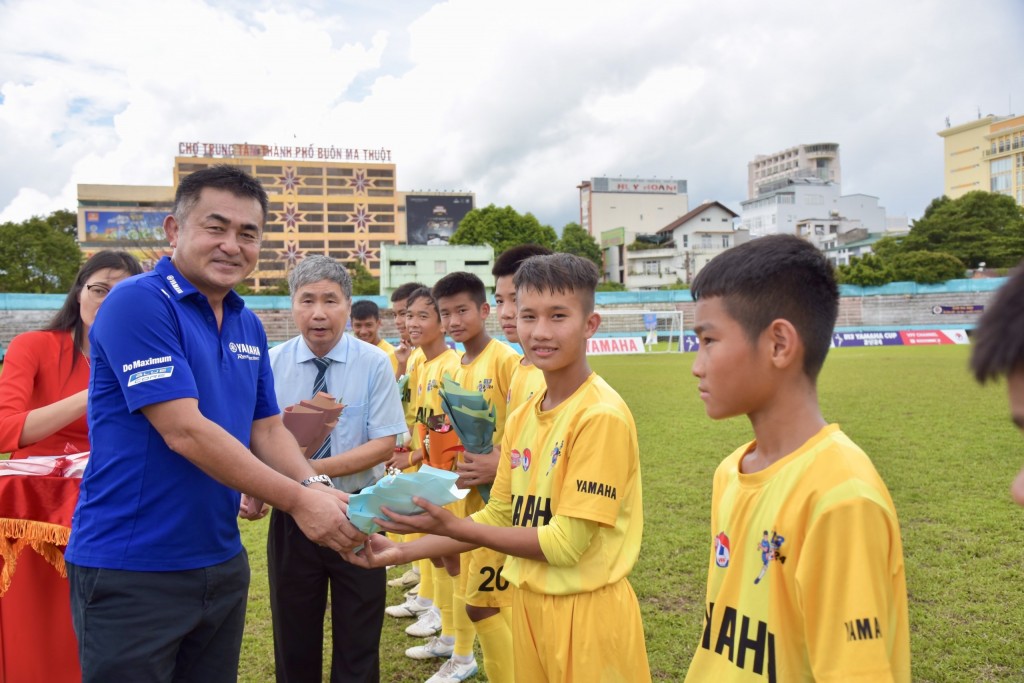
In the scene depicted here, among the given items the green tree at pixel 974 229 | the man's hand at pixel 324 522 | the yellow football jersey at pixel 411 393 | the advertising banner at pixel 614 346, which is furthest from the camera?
the green tree at pixel 974 229

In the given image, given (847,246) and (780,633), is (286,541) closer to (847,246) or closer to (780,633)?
(780,633)

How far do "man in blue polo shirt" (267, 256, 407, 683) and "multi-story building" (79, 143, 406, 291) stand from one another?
7809cm

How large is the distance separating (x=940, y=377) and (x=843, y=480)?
19173 mm

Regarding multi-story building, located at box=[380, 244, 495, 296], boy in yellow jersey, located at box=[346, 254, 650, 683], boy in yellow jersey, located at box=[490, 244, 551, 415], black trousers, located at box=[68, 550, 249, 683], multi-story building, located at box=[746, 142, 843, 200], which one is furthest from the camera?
multi-story building, located at box=[746, 142, 843, 200]

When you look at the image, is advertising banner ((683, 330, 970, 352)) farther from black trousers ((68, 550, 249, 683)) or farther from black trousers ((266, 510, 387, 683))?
black trousers ((68, 550, 249, 683))

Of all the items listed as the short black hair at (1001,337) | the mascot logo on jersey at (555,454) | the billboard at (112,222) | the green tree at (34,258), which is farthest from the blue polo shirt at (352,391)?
the billboard at (112,222)

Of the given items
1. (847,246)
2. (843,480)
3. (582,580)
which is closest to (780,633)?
(843,480)

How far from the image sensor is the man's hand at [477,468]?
343 centimetres

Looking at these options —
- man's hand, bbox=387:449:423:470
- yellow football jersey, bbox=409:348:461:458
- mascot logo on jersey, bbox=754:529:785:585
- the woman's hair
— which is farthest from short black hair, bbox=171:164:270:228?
man's hand, bbox=387:449:423:470

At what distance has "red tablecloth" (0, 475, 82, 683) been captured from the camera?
10.2 feet

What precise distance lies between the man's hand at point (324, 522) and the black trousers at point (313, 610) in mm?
928

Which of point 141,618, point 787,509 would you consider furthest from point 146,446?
point 787,509

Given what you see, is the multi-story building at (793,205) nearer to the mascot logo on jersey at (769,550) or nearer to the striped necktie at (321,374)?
the striped necktie at (321,374)

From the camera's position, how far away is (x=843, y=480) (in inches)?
58.7
